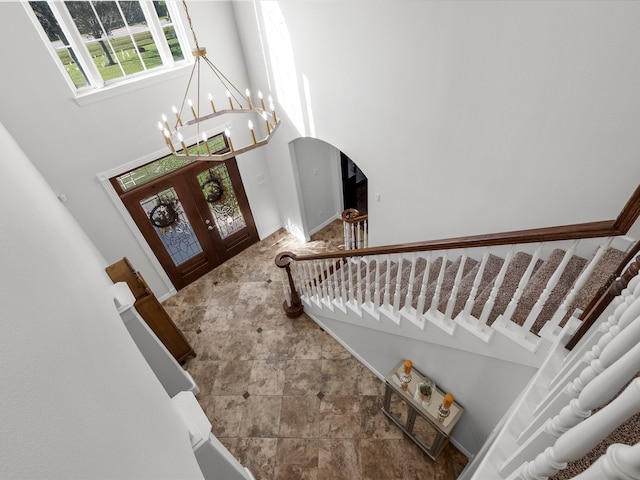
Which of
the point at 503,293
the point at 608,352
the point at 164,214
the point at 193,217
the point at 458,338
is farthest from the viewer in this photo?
the point at 193,217

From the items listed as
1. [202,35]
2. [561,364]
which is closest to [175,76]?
[202,35]

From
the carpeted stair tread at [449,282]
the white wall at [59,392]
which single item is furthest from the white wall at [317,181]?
the white wall at [59,392]

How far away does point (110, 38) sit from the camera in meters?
3.72

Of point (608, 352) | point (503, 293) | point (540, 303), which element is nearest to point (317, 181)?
point (503, 293)

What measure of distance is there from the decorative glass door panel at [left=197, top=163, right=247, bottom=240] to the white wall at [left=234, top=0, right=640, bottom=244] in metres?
1.99

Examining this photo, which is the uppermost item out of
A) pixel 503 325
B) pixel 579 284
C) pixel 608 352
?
Answer: pixel 608 352

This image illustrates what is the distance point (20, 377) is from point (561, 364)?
2.04m

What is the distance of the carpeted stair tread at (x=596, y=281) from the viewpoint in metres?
1.98

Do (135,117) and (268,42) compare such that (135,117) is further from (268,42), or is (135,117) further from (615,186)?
(615,186)

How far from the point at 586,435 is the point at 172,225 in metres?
5.16

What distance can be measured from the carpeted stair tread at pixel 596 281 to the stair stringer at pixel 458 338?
0.26 m

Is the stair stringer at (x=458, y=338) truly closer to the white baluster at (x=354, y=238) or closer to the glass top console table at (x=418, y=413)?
the glass top console table at (x=418, y=413)

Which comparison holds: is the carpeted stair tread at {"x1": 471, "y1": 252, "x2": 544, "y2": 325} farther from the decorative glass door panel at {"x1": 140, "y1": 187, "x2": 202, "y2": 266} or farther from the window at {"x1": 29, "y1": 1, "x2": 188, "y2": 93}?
the window at {"x1": 29, "y1": 1, "x2": 188, "y2": 93}

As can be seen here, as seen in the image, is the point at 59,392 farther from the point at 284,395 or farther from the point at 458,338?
the point at 284,395
